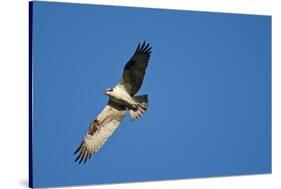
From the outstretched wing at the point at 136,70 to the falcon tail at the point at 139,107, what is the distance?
0.24ft

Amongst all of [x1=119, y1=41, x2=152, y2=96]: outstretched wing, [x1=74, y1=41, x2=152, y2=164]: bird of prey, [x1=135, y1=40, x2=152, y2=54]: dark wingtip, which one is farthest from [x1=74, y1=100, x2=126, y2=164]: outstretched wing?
[x1=135, y1=40, x2=152, y2=54]: dark wingtip

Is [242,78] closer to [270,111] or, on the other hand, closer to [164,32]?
[270,111]

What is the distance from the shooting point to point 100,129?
6219 millimetres

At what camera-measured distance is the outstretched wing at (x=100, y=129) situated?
614 cm

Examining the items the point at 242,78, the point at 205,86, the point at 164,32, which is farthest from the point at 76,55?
the point at 242,78

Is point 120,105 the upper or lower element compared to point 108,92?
lower

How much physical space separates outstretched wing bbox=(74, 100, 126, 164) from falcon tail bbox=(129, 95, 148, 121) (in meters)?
0.09

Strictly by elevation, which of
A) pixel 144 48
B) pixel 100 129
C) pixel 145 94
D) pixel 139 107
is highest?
pixel 144 48

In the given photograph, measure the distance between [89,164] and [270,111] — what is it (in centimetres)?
199

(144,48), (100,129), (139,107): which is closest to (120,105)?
(139,107)

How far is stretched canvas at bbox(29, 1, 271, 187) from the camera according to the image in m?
6.00

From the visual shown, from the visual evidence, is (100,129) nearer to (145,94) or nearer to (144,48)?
(145,94)

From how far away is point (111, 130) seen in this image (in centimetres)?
627

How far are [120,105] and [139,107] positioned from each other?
177 mm
